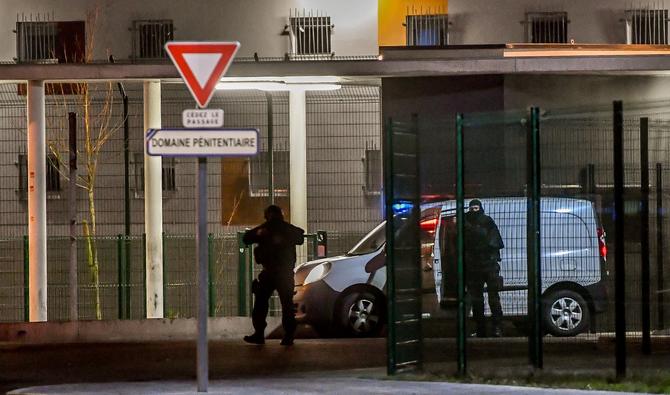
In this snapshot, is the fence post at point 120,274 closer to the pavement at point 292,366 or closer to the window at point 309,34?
the pavement at point 292,366

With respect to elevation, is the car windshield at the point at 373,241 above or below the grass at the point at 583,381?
above

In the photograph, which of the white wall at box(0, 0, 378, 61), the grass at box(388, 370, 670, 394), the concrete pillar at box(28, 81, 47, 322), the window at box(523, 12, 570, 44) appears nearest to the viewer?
the grass at box(388, 370, 670, 394)

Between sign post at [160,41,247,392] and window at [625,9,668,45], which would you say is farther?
window at [625,9,668,45]

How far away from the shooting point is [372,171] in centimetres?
2277

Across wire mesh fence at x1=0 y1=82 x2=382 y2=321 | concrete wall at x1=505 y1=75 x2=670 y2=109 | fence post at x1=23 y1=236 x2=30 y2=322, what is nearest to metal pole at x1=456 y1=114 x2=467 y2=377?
concrete wall at x1=505 y1=75 x2=670 y2=109

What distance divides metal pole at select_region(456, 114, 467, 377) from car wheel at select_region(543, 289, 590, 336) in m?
1.36

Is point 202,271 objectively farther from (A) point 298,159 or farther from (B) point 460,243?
(A) point 298,159

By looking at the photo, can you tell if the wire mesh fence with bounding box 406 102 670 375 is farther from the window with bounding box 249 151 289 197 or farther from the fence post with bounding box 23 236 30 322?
the window with bounding box 249 151 289 197

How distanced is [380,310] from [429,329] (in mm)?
4477

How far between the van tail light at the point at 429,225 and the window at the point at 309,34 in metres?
15.2

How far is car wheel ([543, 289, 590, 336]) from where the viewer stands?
13734 mm

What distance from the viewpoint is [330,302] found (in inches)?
706

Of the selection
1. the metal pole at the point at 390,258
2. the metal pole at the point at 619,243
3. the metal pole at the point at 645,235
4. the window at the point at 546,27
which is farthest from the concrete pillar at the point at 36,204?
the window at the point at 546,27

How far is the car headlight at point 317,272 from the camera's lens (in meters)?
18.0
